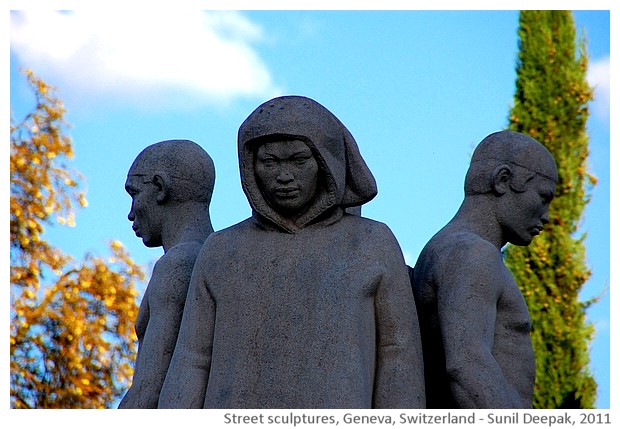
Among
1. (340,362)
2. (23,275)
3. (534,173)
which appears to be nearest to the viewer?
(340,362)


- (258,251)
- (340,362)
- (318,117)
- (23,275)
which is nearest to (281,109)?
(318,117)

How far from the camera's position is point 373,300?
7621 mm

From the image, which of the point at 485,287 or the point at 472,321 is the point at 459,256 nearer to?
the point at 485,287

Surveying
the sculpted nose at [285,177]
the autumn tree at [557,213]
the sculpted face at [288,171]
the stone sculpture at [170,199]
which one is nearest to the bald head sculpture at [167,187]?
the stone sculpture at [170,199]

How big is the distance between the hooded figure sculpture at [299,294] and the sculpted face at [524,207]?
962mm

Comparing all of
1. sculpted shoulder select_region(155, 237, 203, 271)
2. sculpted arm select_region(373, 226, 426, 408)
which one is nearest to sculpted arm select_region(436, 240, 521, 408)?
sculpted arm select_region(373, 226, 426, 408)

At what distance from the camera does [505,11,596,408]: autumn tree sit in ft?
60.7

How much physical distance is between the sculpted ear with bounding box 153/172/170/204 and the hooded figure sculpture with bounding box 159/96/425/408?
Answer: 92 centimetres

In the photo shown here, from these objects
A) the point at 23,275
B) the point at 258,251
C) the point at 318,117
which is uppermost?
the point at 23,275

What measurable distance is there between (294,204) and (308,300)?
538mm

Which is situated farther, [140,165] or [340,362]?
[140,165]

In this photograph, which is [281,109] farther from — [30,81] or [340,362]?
[30,81]

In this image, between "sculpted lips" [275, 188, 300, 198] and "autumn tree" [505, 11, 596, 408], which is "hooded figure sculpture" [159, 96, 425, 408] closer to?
"sculpted lips" [275, 188, 300, 198]

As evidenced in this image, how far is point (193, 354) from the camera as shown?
303 inches
